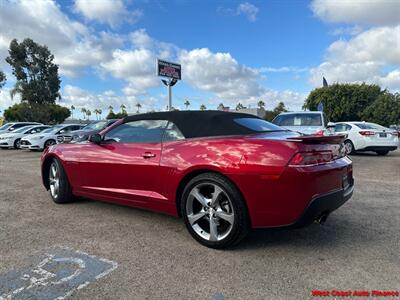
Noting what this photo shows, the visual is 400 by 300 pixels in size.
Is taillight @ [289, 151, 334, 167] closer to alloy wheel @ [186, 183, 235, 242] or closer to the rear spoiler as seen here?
the rear spoiler

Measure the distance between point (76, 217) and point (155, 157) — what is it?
1.58 metres

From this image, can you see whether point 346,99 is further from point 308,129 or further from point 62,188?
point 62,188

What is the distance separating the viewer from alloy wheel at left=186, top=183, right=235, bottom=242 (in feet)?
10.9

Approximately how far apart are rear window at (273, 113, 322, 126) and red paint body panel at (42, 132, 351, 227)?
713cm

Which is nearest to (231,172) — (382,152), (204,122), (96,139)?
(204,122)

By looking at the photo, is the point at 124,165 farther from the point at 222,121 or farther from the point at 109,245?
the point at 222,121

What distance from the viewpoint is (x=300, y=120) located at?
424 inches

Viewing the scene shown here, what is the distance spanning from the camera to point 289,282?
272cm

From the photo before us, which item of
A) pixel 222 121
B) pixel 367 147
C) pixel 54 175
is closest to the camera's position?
pixel 222 121

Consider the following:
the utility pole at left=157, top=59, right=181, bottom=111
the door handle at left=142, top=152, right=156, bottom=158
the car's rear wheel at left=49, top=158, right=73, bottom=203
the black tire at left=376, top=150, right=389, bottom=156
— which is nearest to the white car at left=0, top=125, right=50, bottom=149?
the utility pole at left=157, top=59, right=181, bottom=111

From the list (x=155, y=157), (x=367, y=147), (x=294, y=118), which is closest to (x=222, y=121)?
(x=155, y=157)

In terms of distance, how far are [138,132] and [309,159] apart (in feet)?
7.06

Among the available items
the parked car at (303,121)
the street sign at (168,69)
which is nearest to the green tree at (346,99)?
the street sign at (168,69)

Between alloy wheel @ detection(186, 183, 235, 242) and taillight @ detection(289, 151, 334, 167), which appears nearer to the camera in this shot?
taillight @ detection(289, 151, 334, 167)
